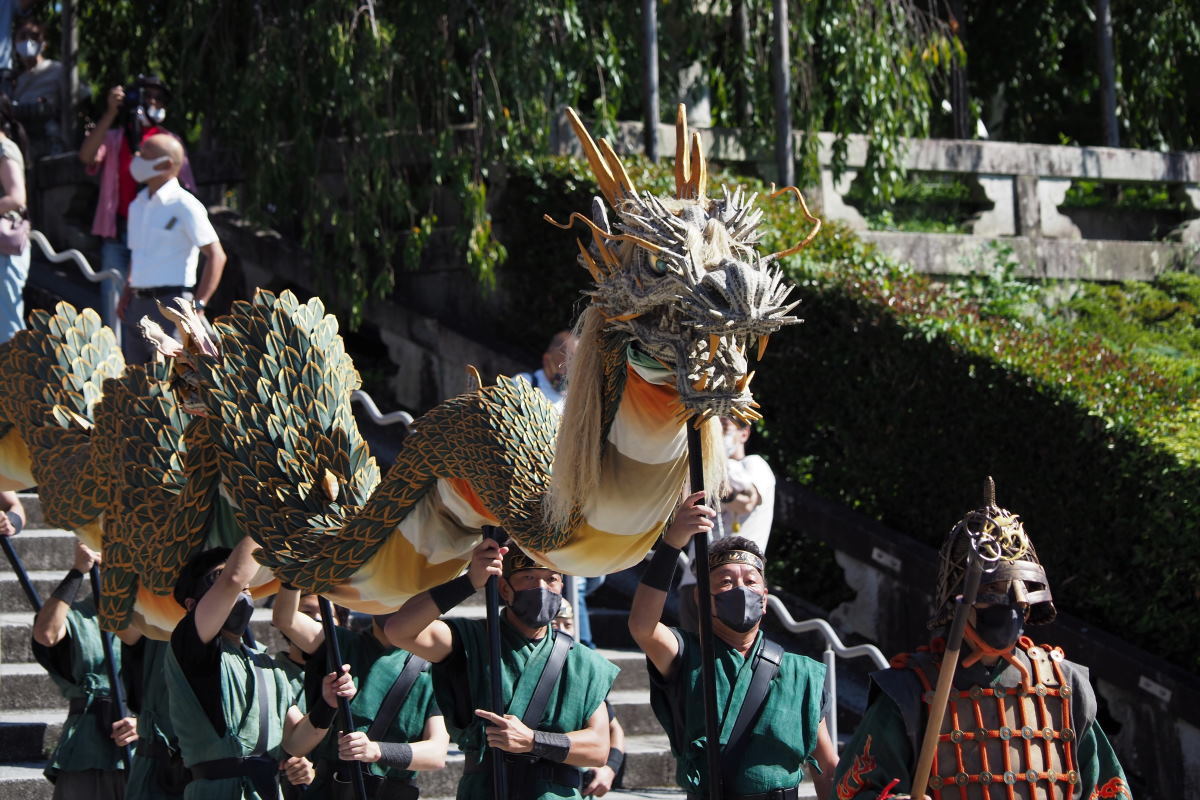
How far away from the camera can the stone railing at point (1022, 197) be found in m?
11.6

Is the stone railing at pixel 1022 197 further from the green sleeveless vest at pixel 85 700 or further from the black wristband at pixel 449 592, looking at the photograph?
the black wristband at pixel 449 592

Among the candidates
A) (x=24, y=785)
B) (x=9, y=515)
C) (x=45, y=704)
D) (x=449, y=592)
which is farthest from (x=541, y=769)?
(x=45, y=704)

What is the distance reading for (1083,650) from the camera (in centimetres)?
844

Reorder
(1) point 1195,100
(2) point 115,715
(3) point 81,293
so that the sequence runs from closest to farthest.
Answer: (2) point 115,715 → (3) point 81,293 → (1) point 1195,100

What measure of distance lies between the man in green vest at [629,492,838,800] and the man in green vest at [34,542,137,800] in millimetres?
2299

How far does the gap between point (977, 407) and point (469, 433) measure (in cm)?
488

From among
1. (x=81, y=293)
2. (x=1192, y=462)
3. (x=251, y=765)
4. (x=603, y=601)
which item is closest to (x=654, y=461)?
(x=251, y=765)

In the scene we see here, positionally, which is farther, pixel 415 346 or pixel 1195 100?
pixel 1195 100

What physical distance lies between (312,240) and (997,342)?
169 inches

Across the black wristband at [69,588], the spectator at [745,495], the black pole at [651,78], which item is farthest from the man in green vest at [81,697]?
the black pole at [651,78]

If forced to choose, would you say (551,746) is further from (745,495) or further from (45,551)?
(45,551)

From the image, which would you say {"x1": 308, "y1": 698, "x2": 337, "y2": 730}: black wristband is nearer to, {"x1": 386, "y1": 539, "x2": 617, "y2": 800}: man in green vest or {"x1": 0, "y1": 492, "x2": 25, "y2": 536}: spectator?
{"x1": 386, "y1": 539, "x2": 617, "y2": 800}: man in green vest

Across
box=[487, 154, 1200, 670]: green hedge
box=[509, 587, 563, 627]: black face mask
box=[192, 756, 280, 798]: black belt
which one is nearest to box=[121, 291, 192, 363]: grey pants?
box=[487, 154, 1200, 670]: green hedge

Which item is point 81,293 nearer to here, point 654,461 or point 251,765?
point 251,765
